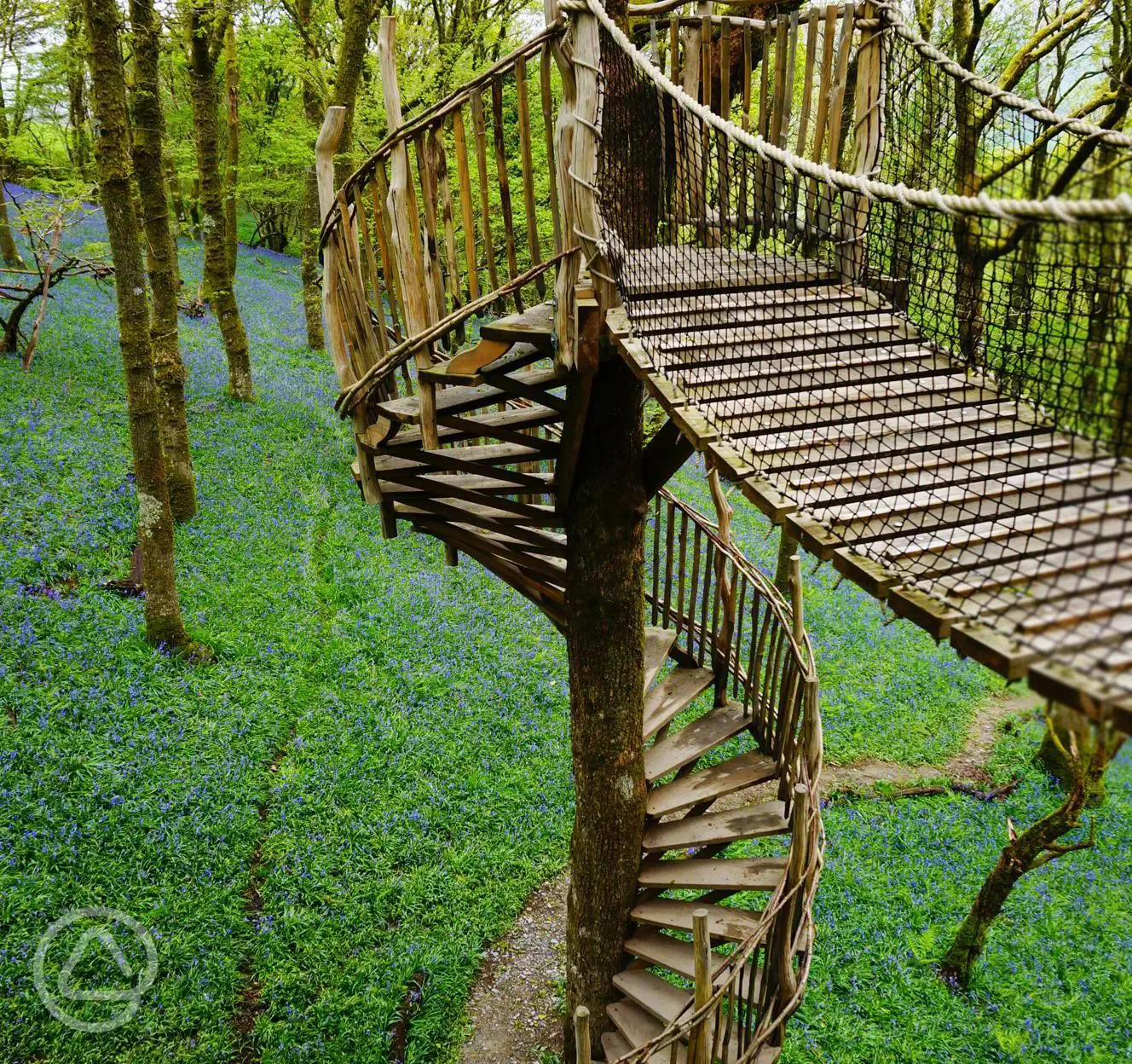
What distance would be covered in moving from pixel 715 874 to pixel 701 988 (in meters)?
1.73

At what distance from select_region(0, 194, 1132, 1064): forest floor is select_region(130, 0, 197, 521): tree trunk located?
88 centimetres

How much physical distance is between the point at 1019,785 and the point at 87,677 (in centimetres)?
1086

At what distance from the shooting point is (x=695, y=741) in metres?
6.63

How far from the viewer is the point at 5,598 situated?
851 cm

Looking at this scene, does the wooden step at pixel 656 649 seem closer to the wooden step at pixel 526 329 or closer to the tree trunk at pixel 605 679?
the tree trunk at pixel 605 679

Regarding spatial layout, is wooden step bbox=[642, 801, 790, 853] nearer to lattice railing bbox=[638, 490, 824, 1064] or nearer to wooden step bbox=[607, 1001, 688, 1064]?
lattice railing bbox=[638, 490, 824, 1064]

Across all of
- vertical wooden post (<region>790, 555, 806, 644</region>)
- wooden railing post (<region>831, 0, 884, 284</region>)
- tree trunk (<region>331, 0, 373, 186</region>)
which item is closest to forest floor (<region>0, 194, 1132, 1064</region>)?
vertical wooden post (<region>790, 555, 806, 644</region>)

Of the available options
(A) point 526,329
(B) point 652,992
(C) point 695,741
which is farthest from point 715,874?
(A) point 526,329

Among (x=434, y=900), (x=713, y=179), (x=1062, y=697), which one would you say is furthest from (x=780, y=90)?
(x=434, y=900)

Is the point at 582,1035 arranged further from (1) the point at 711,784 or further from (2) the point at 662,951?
(1) the point at 711,784

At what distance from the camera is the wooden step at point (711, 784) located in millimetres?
6188

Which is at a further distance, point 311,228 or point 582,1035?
point 311,228

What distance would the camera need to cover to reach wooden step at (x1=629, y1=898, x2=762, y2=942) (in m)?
5.39

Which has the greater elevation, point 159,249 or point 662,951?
point 159,249
